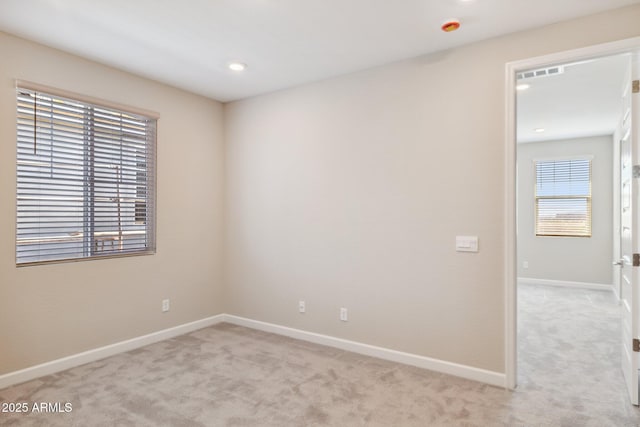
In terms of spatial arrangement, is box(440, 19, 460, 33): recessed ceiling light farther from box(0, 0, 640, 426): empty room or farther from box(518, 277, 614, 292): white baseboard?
box(518, 277, 614, 292): white baseboard

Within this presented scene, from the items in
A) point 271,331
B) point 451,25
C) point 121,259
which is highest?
point 451,25

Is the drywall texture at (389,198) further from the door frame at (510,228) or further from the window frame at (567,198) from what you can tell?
the window frame at (567,198)

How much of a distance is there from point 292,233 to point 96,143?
2008 mm

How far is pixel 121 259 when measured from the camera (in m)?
3.54

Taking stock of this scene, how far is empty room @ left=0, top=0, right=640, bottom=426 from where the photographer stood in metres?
2.52

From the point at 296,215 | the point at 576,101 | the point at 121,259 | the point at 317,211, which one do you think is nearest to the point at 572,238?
the point at 576,101

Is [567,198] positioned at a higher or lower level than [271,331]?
higher

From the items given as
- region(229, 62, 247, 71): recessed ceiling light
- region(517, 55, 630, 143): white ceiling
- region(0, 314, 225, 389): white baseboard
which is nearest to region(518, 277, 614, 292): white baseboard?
region(517, 55, 630, 143): white ceiling

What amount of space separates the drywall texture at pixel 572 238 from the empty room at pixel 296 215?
287 centimetres

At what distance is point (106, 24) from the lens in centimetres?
266

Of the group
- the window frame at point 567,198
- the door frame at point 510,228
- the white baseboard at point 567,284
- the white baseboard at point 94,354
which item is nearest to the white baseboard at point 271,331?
the white baseboard at point 94,354

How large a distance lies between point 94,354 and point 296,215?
2219 mm

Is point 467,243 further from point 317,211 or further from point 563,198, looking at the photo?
point 563,198

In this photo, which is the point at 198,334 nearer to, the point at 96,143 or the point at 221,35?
the point at 96,143
